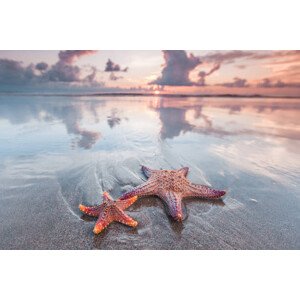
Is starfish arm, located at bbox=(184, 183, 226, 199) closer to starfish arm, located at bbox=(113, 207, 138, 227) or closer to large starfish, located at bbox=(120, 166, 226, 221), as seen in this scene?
large starfish, located at bbox=(120, 166, 226, 221)

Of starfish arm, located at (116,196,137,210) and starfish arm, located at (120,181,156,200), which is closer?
starfish arm, located at (116,196,137,210)

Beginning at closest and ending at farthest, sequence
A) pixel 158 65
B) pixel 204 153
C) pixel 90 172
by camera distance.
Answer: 1. pixel 90 172
2. pixel 204 153
3. pixel 158 65

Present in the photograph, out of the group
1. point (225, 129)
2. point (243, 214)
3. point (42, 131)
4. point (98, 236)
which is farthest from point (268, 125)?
point (98, 236)

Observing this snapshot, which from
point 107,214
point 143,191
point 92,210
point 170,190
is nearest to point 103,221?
point 107,214

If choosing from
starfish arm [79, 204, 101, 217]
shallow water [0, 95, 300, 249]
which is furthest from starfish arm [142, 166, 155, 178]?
starfish arm [79, 204, 101, 217]

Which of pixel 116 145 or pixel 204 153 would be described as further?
pixel 116 145

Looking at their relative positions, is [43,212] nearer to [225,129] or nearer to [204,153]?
[204,153]
